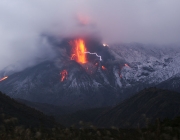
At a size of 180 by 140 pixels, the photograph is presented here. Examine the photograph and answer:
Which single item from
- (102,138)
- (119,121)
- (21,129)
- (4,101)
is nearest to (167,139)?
(102,138)

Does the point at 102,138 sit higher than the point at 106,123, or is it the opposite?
the point at 106,123

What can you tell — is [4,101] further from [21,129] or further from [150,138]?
[150,138]

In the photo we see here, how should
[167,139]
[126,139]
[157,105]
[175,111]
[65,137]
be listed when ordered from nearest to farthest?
[167,139], [65,137], [126,139], [175,111], [157,105]

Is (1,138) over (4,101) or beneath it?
beneath

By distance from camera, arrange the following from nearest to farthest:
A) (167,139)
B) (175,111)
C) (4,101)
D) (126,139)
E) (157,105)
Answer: (167,139), (126,139), (4,101), (175,111), (157,105)

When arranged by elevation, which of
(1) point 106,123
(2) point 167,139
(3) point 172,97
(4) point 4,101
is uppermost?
(3) point 172,97

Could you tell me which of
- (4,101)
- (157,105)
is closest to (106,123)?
(157,105)

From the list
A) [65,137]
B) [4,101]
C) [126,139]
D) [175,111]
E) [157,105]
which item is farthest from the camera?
[157,105]

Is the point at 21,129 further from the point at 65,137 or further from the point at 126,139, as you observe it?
the point at 126,139

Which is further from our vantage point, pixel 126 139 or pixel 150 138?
pixel 126 139
